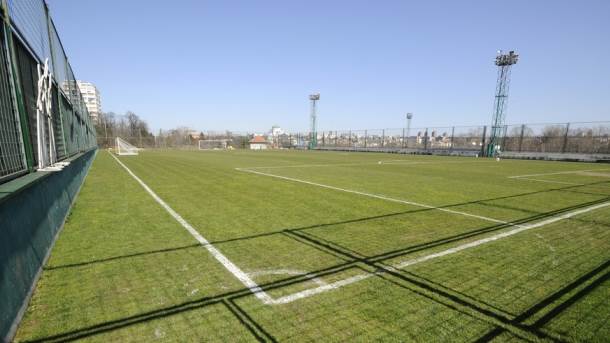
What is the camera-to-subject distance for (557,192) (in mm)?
9883

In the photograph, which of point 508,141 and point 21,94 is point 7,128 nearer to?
point 21,94

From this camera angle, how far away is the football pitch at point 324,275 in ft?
8.53

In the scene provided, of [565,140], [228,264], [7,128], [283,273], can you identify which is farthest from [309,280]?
[565,140]

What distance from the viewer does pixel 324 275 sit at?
361cm

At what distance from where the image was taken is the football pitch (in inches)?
102

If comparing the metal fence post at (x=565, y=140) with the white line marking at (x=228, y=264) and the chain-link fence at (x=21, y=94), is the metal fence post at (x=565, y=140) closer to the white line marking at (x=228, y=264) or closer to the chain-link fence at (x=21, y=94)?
the white line marking at (x=228, y=264)

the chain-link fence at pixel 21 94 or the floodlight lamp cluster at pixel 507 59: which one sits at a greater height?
the floodlight lamp cluster at pixel 507 59

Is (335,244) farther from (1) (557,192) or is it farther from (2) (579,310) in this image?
(1) (557,192)

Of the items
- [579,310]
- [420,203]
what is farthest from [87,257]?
[420,203]

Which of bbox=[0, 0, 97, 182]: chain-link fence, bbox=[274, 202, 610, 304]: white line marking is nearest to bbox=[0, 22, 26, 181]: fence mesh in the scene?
bbox=[0, 0, 97, 182]: chain-link fence

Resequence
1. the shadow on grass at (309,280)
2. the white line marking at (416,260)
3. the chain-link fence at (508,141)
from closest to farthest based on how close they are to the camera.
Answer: the shadow on grass at (309,280)
the white line marking at (416,260)
the chain-link fence at (508,141)

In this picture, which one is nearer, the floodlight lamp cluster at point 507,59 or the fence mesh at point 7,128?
the fence mesh at point 7,128

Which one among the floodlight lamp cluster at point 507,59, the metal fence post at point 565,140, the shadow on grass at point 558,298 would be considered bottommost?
the shadow on grass at point 558,298

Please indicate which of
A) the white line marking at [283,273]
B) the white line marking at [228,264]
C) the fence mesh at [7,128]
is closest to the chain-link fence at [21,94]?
the fence mesh at [7,128]
